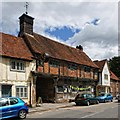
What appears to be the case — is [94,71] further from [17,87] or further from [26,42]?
[17,87]

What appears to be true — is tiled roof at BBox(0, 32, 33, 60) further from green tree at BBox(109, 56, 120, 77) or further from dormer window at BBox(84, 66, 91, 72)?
green tree at BBox(109, 56, 120, 77)

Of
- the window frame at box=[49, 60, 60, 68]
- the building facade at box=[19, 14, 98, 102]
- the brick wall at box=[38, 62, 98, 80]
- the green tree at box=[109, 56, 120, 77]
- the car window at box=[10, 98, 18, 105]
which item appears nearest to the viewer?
the car window at box=[10, 98, 18, 105]

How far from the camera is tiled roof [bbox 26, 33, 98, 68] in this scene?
2881 cm

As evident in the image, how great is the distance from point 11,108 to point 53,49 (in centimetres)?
1784

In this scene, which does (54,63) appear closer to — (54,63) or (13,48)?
(54,63)

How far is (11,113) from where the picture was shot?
15.2 metres

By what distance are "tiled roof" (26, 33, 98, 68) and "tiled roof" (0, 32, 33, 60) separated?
1155 mm

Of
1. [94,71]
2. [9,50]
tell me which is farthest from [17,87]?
[94,71]

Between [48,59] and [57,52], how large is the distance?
170 inches

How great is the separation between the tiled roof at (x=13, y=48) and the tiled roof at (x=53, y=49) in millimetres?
1155

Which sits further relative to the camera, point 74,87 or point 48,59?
point 74,87

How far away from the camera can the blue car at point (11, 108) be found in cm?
1477

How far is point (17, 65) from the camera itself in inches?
938

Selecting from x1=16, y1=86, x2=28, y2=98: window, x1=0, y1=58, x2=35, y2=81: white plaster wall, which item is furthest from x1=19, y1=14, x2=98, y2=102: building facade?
x1=16, y1=86, x2=28, y2=98: window
